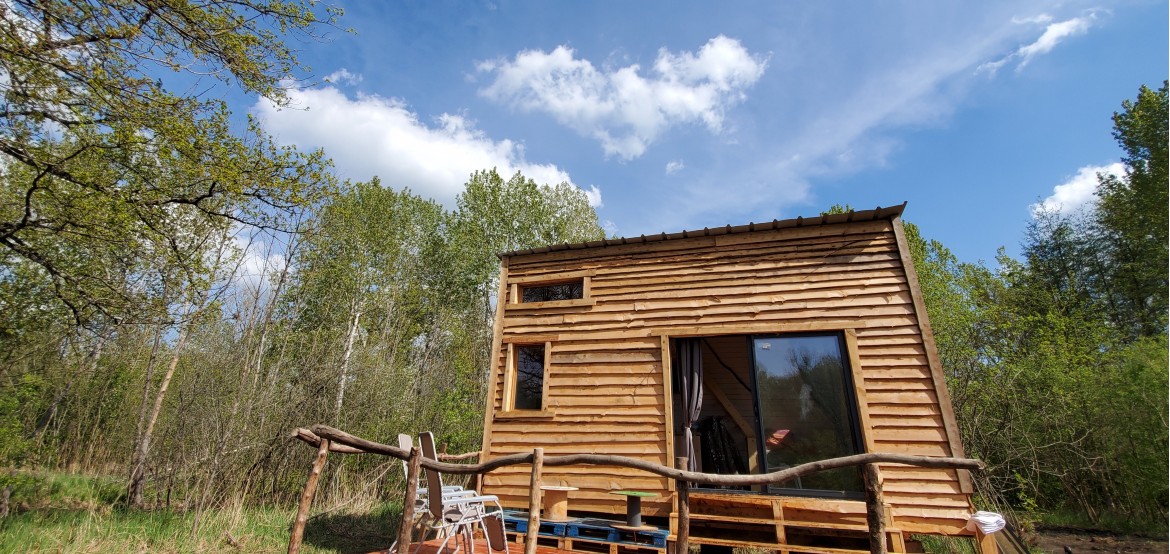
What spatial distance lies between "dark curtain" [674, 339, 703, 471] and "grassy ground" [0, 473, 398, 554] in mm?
4408

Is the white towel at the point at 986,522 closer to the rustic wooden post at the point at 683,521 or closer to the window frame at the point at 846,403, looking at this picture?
the window frame at the point at 846,403

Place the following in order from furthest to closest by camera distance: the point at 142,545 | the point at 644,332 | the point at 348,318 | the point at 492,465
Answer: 1. the point at 348,318
2. the point at 644,332
3. the point at 142,545
4. the point at 492,465

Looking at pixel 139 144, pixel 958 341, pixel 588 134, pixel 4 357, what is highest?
pixel 588 134

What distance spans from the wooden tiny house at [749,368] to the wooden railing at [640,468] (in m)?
2.03

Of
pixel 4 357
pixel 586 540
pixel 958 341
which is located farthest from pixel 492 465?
pixel 958 341

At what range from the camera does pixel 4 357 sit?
7684 millimetres

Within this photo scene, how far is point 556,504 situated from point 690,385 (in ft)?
7.10

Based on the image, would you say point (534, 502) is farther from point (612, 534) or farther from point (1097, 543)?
point (1097, 543)

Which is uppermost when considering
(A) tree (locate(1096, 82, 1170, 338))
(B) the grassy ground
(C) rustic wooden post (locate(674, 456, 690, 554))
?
(A) tree (locate(1096, 82, 1170, 338))

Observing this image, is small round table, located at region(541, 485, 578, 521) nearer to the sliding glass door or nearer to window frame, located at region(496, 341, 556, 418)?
window frame, located at region(496, 341, 556, 418)

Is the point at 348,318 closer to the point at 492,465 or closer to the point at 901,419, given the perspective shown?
the point at 492,465

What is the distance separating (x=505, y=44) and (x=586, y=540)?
604cm

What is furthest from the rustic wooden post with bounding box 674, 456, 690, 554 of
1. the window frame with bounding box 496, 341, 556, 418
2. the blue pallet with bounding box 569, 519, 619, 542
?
the window frame with bounding box 496, 341, 556, 418

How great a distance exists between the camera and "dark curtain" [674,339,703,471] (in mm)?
5926
